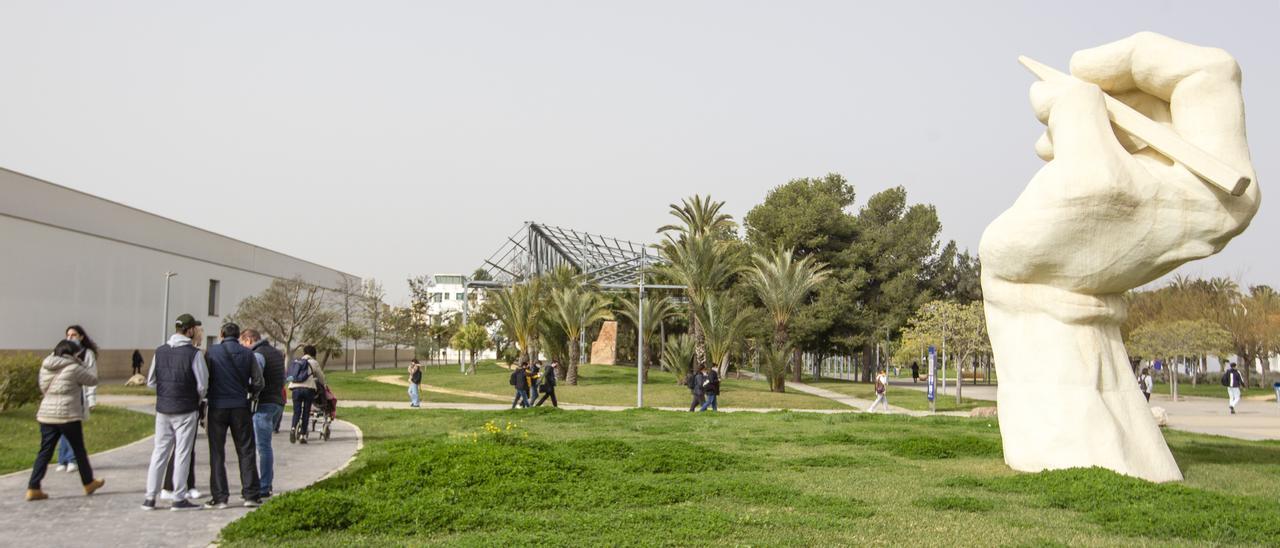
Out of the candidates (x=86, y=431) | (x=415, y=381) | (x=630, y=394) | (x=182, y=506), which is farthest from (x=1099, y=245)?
(x=630, y=394)

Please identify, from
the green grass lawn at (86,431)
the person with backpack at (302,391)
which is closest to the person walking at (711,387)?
the person with backpack at (302,391)

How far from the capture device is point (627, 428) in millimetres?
18391

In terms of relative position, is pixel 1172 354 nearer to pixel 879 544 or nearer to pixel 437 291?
pixel 879 544

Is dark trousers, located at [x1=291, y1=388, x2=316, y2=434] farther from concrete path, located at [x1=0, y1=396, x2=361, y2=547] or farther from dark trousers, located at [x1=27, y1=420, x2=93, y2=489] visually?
dark trousers, located at [x1=27, y1=420, x2=93, y2=489]

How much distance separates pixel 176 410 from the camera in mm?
8609

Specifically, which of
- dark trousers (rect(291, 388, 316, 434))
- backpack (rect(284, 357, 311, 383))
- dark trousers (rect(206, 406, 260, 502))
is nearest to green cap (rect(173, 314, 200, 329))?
dark trousers (rect(206, 406, 260, 502))

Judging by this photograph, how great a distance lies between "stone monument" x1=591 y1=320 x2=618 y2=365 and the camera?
57531 millimetres

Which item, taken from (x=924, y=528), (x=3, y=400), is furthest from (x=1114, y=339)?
(x=3, y=400)

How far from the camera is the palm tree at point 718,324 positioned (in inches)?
1371

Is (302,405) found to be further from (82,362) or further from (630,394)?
(630,394)

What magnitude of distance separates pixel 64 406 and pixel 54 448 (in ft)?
1.37

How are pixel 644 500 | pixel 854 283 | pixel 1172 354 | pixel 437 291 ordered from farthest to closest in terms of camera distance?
pixel 437 291
pixel 854 283
pixel 1172 354
pixel 644 500

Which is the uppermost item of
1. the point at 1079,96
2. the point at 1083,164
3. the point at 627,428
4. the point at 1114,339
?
the point at 1079,96

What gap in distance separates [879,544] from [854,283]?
143ft
